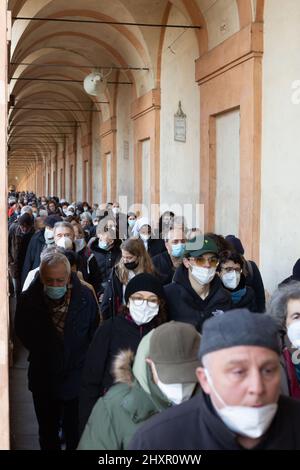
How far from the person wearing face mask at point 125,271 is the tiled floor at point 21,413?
50.9 inches

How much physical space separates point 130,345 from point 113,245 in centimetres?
388

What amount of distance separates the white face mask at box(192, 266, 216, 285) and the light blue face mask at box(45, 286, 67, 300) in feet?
3.16

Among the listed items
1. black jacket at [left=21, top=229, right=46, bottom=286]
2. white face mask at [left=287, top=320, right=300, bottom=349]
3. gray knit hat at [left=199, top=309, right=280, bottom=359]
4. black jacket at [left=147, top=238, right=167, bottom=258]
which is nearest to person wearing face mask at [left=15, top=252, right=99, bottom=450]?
white face mask at [left=287, top=320, right=300, bottom=349]

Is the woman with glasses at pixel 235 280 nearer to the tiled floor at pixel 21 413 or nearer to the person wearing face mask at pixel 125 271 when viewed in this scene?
the person wearing face mask at pixel 125 271

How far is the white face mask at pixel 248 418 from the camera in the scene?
6.99 feet

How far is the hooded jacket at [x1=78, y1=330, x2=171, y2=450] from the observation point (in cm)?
285

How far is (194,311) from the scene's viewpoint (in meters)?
4.64

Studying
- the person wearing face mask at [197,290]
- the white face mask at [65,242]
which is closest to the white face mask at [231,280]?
the person wearing face mask at [197,290]

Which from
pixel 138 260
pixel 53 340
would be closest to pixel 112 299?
pixel 138 260

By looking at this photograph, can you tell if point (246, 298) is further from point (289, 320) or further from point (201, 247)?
point (289, 320)

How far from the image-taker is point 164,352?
9.19 ft

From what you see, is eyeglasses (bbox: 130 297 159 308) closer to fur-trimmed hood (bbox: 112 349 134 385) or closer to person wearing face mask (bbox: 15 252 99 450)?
person wearing face mask (bbox: 15 252 99 450)

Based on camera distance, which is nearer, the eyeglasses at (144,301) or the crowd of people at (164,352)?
the crowd of people at (164,352)
